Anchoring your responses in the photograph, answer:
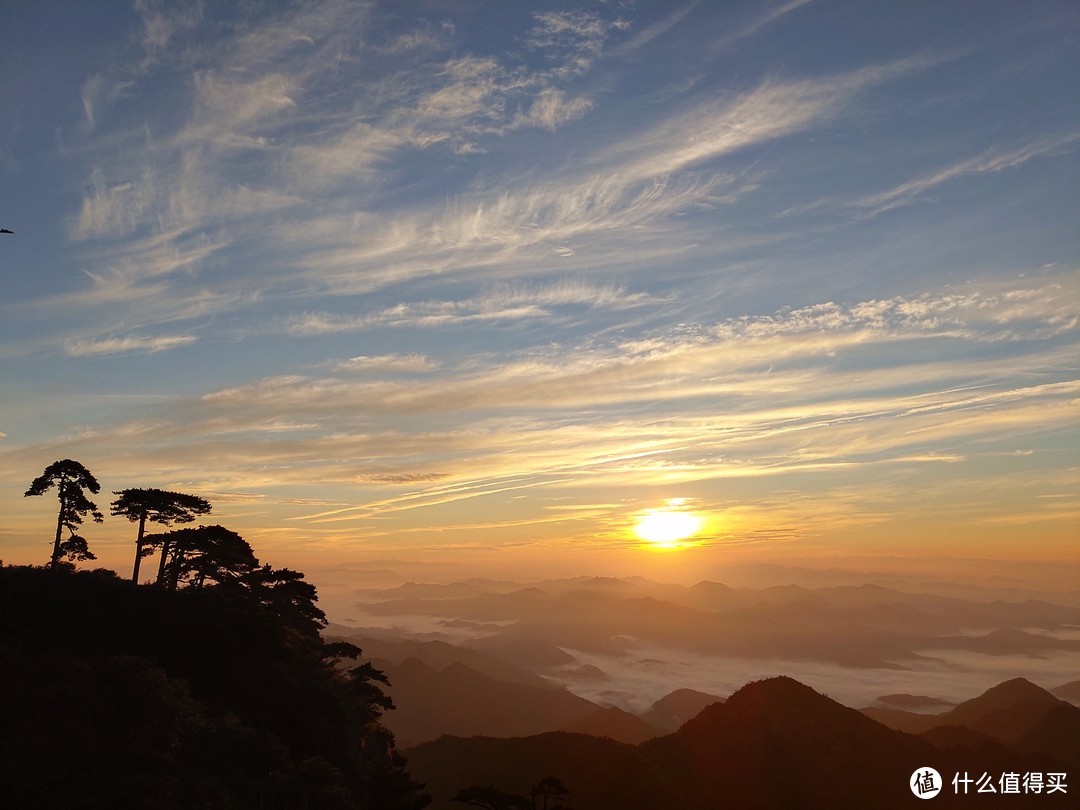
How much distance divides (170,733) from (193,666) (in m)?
15.5

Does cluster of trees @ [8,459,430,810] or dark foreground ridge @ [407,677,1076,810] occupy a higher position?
cluster of trees @ [8,459,430,810]

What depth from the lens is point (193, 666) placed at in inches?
2030

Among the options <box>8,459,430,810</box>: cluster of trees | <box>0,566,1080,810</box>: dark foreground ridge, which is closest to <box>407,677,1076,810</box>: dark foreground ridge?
<box>0,566,1080,810</box>: dark foreground ridge

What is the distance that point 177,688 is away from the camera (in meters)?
42.8

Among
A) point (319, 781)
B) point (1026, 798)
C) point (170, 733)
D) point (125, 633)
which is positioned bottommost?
point (1026, 798)

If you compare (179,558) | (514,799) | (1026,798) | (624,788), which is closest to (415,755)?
(624,788)

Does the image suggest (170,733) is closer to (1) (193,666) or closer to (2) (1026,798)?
(1) (193,666)

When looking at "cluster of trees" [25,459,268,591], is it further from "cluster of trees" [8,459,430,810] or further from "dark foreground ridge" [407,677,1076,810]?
"dark foreground ridge" [407,677,1076,810]

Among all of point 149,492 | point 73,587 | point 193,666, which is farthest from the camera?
point 149,492

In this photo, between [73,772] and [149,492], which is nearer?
[73,772]

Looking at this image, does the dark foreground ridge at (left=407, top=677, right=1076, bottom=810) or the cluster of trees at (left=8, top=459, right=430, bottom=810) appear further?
the dark foreground ridge at (left=407, top=677, right=1076, bottom=810)

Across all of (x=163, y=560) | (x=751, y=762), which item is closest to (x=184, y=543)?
(x=163, y=560)

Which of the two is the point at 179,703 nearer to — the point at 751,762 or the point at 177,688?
the point at 177,688

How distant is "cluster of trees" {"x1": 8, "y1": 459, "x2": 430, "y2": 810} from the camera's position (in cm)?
3528
